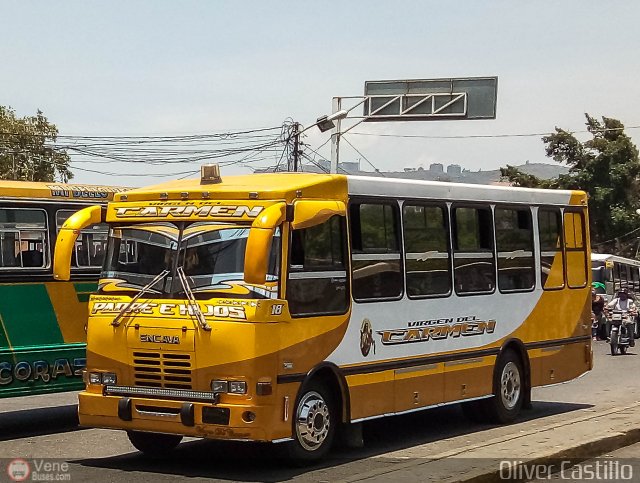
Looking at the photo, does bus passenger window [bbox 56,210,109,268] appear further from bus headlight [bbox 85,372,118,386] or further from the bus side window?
the bus side window

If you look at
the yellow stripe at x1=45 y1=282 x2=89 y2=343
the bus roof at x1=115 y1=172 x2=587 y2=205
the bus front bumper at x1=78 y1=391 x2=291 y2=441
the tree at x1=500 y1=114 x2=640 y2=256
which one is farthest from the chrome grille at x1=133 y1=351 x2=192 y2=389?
the tree at x1=500 y1=114 x2=640 y2=256

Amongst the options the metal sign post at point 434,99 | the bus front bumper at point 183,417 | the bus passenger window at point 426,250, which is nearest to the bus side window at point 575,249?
the bus passenger window at point 426,250

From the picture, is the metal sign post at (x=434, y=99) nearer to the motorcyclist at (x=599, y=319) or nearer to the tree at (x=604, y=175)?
the motorcyclist at (x=599, y=319)

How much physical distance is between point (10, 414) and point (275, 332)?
6794 mm

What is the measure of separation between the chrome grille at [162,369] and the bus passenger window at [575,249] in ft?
22.3

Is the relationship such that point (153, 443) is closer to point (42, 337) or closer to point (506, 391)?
point (42, 337)

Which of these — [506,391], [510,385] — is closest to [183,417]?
[506,391]

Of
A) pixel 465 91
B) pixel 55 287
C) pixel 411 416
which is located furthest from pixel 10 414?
pixel 465 91

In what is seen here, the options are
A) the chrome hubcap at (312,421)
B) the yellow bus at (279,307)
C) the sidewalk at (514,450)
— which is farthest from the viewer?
the chrome hubcap at (312,421)

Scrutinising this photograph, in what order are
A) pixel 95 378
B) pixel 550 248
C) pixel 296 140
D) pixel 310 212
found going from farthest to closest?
pixel 296 140
pixel 550 248
pixel 95 378
pixel 310 212

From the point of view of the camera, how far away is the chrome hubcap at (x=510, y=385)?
13.4 meters

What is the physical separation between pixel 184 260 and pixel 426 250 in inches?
121

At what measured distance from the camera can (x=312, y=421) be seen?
33.3 feet

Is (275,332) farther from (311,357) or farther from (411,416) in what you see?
(411,416)
